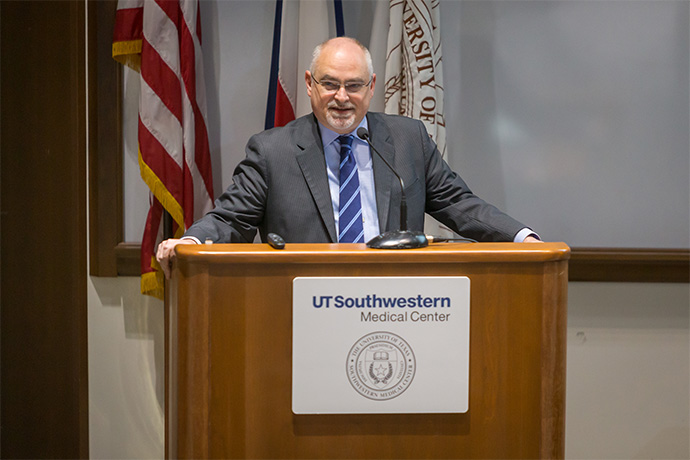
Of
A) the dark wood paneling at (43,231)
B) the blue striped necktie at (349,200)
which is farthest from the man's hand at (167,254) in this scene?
the dark wood paneling at (43,231)

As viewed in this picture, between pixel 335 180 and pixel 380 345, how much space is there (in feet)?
3.05

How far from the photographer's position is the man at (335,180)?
2016 millimetres

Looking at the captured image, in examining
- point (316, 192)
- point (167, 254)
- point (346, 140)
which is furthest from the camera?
point (346, 140)

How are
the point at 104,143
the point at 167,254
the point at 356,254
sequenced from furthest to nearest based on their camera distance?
the point at 104,143, the point at 167,254, the point at 356,254

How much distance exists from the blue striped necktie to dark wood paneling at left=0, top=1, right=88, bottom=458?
4.73 feet

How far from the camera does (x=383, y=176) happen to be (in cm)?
205

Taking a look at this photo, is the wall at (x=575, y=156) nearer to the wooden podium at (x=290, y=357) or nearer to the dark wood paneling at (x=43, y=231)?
the dark wood paneling at (x=43, y=231)

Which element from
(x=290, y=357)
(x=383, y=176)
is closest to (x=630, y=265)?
(x=383, y=176)

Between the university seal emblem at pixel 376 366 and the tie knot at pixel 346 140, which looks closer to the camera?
the university seal emblem at pixel 376 366

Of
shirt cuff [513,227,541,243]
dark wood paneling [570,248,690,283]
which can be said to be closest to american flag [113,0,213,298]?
shirt cuff [513,227,541,243]

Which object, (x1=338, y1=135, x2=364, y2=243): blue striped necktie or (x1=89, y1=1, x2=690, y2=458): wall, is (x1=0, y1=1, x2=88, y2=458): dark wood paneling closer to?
(x1=89, y1=1, x2=690, y2=458): wall

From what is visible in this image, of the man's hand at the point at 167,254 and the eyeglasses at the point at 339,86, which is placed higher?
the eyeglasses at the point at 339,86

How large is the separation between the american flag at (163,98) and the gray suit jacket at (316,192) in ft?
2.25

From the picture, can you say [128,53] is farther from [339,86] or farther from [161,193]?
[339,86]
